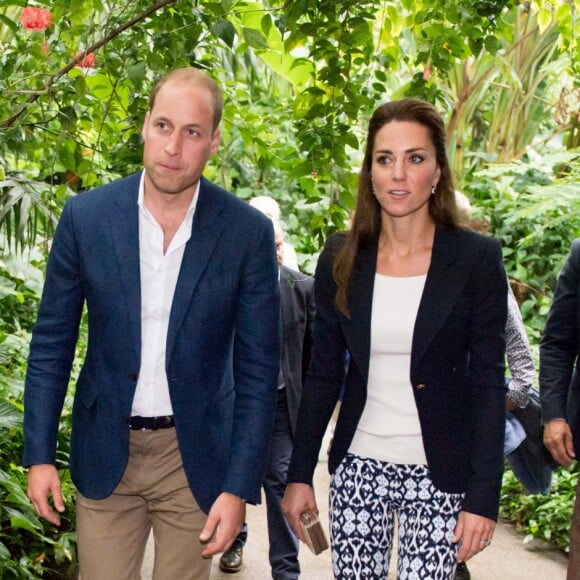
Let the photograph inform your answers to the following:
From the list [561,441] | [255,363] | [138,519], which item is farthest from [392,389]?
[561,441]

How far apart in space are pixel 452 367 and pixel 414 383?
0.16 metres

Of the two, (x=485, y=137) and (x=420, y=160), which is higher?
(x=485, y=137)

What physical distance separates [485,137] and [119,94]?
7.75 metres

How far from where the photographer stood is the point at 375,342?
11.2ft

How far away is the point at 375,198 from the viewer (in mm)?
3625

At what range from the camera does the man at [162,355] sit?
3.22m

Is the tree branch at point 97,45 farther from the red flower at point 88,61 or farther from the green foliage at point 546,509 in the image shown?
the green foliage at point 546,509

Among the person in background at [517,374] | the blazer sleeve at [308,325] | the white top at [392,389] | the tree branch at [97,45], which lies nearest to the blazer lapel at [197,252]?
the white top at [392,389]

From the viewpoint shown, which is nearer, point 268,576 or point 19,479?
point 19,479

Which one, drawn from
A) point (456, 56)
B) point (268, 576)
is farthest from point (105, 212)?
point (268, 576)

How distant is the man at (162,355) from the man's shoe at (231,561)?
10.2ft

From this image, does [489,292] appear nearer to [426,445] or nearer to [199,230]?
[426,445]

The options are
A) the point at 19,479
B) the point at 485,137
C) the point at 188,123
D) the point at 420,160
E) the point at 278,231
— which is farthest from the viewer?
the point at 485,137

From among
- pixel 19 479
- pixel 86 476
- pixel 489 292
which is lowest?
pixel 19 479
